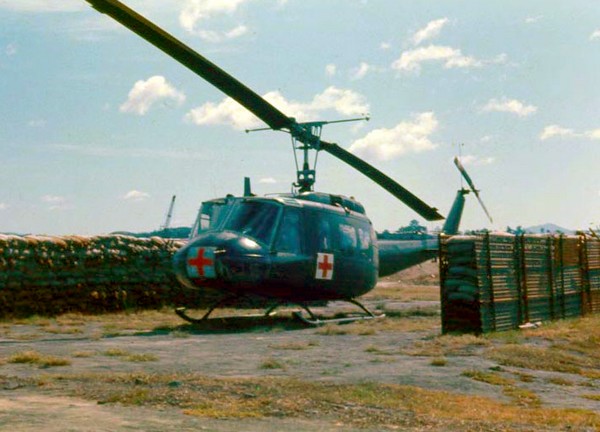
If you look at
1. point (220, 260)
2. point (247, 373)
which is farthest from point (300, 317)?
point (247, 373)

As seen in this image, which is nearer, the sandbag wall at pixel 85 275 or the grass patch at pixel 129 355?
the grass patch at pixel 129 355

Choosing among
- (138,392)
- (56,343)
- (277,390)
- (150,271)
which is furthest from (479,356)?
(150,271)

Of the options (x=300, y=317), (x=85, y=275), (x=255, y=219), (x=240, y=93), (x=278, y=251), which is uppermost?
(x=240, y=93)

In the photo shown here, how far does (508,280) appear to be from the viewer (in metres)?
16.7

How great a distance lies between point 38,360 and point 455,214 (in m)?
19.3

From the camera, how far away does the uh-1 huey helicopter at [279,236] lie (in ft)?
52.6

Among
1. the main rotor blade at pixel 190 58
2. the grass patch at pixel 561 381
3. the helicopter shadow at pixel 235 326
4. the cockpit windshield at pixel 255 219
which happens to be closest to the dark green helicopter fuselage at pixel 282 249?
the cockpit windshield at pixel 255 219

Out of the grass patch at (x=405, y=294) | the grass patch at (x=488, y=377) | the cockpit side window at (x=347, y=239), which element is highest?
the cockpit side window at (x=347, y=239)

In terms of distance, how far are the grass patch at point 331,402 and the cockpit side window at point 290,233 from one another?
819 cm

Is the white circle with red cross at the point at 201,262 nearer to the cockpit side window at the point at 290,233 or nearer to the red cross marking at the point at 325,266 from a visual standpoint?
the cockpit side window at the point at 290,233

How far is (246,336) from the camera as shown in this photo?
50.4 ft

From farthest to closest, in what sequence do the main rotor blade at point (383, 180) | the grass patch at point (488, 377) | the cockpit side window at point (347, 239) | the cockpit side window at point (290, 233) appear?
1. the main rotor blade at point (383, 180)
2. the cockpit side window at point (347, 239)
3. the cockpit side window at point (290, 233)
4. the grass patch at point (488, 377)

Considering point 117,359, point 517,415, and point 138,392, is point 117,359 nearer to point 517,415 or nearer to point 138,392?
point 138,392

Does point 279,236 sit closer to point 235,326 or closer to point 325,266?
point 325,266
